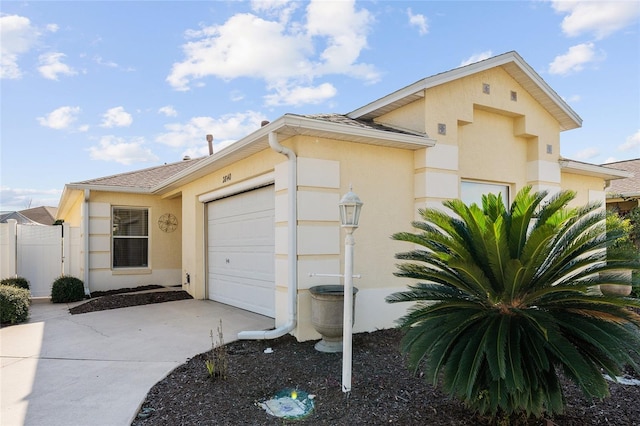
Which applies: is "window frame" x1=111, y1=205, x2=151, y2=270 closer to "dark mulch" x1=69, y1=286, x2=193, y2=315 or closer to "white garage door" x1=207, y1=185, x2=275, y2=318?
"dark mulch" x1=69, y1=286, x2=193, y2=315

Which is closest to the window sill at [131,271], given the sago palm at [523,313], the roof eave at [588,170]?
the sago palm at [523,313]

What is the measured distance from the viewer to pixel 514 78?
344 inches

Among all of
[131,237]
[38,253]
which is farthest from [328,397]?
[38,253]

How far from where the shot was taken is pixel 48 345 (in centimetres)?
634

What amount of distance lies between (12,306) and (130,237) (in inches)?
189

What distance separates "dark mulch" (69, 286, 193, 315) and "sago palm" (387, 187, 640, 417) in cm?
818

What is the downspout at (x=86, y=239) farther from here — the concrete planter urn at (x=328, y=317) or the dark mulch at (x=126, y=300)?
the concrete planter urn at (x=328, y=317)

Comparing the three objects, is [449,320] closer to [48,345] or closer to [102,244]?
[48,345]

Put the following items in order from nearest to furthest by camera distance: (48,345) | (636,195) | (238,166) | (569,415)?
(569,415)
(48,345)
(238,166)
(636,195)

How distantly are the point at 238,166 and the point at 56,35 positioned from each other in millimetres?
4707

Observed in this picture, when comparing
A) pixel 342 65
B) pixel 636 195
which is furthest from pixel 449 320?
pixel 636 195

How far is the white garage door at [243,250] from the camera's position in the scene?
7.79 meters

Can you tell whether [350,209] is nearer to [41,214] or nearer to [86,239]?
[86,239]

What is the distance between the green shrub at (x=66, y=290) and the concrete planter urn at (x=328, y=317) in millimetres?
8058
